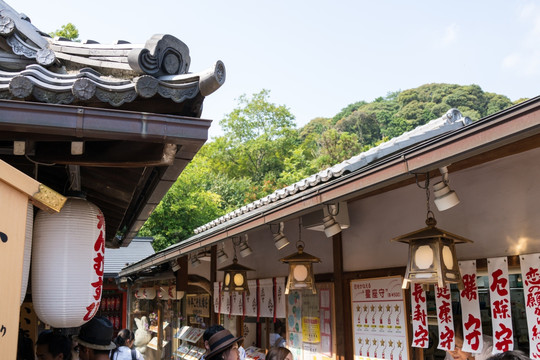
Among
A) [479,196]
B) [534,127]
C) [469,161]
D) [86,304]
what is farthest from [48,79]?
[479,196]

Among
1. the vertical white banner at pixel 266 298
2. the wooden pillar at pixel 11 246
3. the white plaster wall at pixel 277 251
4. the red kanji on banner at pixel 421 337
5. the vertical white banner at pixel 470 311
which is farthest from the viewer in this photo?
the vertical white banner at pixel 266 298

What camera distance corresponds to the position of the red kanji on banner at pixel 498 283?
5.37m

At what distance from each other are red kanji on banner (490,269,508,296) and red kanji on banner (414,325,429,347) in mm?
1190

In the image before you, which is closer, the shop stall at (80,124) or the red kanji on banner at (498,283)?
the shop stall at (80,124)

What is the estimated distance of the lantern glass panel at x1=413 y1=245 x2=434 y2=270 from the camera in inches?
205

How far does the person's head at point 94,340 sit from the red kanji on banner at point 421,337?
3769 millimetres

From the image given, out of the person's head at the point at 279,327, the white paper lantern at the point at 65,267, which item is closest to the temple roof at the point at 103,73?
the white paper lantern at the point at 65,267

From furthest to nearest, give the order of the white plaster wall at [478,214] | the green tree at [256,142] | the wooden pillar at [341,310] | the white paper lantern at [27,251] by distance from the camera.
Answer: the green tree at [256,142] < the wooden pillar at [341,310] < the white plaster wall at [478,214] < the white paper lantern at [27,251]

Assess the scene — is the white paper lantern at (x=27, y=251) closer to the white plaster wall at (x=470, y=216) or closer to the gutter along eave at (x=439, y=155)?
the gutter along eave at (x=439, y=155)

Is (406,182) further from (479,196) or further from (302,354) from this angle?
(302,354)

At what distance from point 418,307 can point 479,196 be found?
65.3 inches

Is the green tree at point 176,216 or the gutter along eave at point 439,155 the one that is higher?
the green tree at point 176,216

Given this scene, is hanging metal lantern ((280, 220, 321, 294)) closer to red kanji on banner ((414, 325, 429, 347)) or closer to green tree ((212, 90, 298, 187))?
red kanji on banner ((414, 325, 429, 347))

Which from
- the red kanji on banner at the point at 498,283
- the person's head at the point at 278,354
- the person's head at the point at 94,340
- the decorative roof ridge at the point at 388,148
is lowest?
the person's head at the point at 278,354
